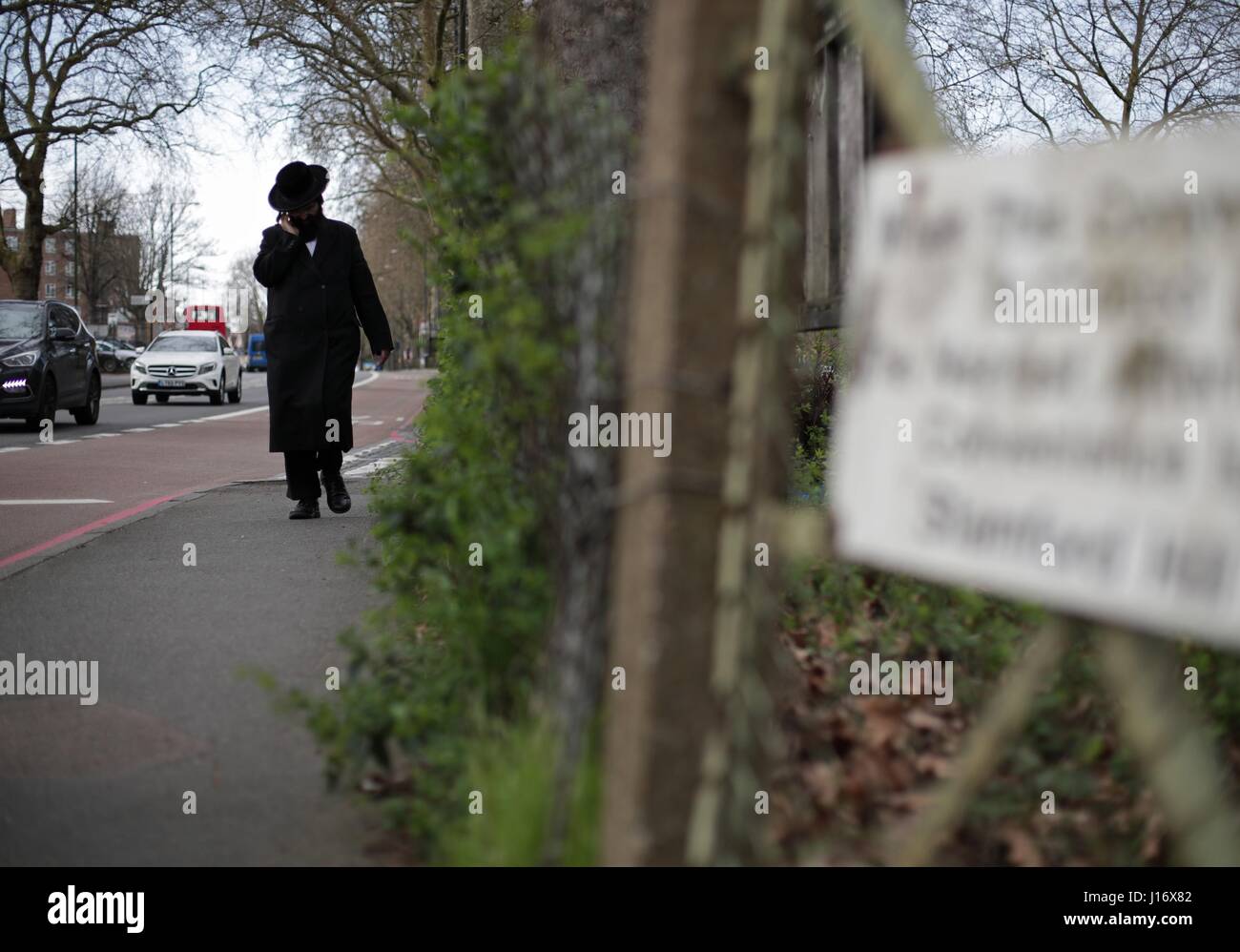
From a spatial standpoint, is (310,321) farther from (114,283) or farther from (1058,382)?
(114,283)

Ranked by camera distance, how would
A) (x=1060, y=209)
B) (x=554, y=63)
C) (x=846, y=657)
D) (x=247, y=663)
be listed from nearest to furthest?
(x=1060, y=209)
(x=846, y=657)
(x=247, y=663)
(x=554, y=63)

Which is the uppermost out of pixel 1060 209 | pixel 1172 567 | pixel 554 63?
pixel 554 63

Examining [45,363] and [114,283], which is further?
[114,283]

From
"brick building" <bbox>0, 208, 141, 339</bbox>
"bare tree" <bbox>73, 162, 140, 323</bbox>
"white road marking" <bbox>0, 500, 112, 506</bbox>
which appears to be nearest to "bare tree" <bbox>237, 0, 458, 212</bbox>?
"white road marking" <bbox>0, 500, 112, 506</bbox>

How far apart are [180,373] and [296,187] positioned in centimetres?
2368

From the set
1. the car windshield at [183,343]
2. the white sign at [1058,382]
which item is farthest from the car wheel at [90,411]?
the white sign at [1058,382]

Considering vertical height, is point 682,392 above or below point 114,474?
above

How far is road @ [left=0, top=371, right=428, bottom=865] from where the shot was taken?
335 cm

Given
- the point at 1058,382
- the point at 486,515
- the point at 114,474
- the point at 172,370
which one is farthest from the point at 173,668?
the point at 172,370

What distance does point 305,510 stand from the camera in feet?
28.6

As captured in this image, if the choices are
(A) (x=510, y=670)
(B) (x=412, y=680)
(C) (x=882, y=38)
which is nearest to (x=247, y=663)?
(B) (x=412, y=680)

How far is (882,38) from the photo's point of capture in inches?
82.8

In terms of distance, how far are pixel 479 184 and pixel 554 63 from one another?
11.9ft
